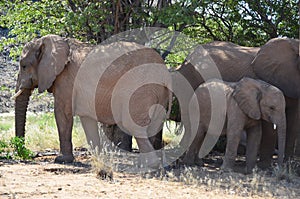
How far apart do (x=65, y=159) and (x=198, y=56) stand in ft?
10.7

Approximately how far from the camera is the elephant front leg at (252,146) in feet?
29.7

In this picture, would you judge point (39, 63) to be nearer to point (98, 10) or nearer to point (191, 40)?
point (98, 10)

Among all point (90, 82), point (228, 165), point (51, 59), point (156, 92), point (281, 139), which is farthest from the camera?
point (51, 59)

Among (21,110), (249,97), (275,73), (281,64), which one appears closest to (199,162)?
(249,97)

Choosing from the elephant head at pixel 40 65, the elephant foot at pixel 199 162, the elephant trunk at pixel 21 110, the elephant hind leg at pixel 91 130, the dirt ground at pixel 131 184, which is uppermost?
the elephant head at pixel 40 65

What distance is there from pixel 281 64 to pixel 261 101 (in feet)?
4.68

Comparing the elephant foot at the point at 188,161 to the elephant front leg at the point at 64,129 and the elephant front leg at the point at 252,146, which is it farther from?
the elephant front leg at the point at 64,129

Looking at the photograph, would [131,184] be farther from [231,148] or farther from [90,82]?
[90,82]

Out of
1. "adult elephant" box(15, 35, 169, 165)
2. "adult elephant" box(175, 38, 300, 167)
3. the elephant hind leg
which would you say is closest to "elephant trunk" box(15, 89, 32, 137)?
"adult elephant" box(15, 35, 169, 165)

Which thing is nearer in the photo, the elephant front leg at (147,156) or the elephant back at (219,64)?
the elephant front leg at (147,156)

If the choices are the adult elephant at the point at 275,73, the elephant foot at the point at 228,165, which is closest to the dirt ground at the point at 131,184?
the elephant foot at the point at 228,165

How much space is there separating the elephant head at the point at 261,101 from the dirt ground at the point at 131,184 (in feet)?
3.02

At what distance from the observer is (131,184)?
748 centimetres

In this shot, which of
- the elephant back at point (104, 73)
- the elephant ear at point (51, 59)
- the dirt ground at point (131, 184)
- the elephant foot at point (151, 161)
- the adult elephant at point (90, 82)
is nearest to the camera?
the dirt ground at point (131, 184)
